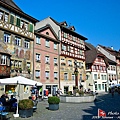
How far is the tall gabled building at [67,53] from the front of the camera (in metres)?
30.6

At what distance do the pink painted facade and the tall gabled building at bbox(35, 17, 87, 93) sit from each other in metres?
1.24

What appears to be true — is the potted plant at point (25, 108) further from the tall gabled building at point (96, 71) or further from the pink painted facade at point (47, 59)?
the tall gabled building at point (96, 71)

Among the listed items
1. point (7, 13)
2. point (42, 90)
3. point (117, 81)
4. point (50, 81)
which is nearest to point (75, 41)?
point (50, 81)

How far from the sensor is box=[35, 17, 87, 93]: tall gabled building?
3058 cm

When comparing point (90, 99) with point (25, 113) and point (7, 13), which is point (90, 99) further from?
point (7, 13)

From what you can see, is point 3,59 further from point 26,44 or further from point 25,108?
point 25,108

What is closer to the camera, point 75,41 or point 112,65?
point 75,41

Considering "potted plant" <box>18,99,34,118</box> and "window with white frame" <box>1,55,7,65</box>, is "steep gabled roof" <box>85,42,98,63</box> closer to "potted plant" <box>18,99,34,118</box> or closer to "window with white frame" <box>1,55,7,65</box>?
"window with white frame" <box>1,55,7,65</box>

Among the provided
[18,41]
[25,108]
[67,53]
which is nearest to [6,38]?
[18,41]

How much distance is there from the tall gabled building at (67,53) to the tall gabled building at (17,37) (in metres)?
7.53

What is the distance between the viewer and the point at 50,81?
27.6 metres

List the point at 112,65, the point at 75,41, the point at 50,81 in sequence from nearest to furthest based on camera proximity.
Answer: the point at 50,81
the point at 75,41
the point at 112,65

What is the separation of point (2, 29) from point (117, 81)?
39781 mm

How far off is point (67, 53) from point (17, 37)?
39.9ft
